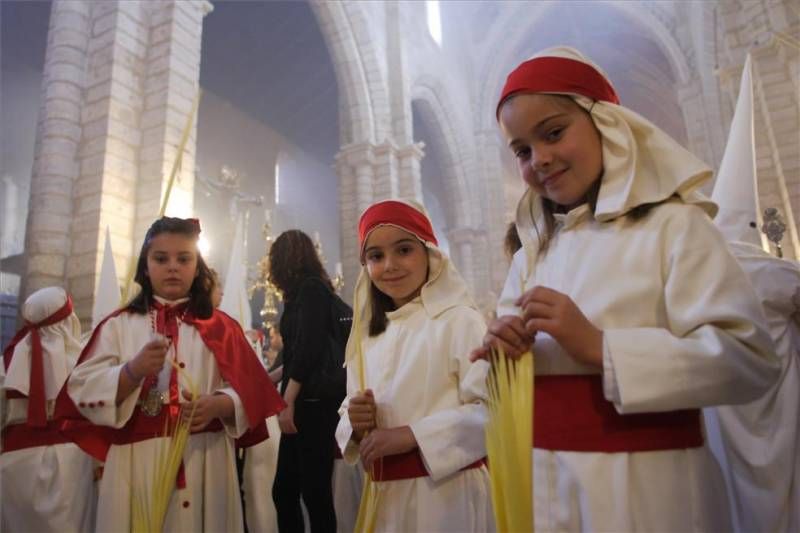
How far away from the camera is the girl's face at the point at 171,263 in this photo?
1.93 meters

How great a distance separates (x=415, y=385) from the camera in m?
1.57

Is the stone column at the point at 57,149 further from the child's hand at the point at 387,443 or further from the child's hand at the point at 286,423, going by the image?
the child's hand at the point at 387,443

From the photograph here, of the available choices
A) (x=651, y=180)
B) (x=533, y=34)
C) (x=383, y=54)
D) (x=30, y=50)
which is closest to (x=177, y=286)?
(x=651, y=180)

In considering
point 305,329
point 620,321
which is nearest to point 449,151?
point 305,329

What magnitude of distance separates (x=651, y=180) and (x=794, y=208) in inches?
210

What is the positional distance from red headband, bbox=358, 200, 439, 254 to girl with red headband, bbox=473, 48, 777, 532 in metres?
0.63

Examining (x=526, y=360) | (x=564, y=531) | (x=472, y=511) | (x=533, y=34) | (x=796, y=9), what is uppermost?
(x=533, y=34)

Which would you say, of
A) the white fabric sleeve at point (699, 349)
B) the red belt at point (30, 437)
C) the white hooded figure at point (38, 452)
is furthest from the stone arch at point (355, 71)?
the white fabric sleeve at point (699, 349)

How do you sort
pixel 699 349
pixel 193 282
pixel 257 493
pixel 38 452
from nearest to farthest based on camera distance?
pixel 699 349, pixel 193 282, pixel 257 493, pixel 38 452

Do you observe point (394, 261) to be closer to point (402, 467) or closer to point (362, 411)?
point (362, 411)

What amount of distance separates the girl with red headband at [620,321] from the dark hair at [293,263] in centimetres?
190

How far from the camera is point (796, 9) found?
5.14 metres

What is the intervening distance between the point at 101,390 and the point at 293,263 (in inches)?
51.1

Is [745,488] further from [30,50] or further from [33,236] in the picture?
[30,50]
